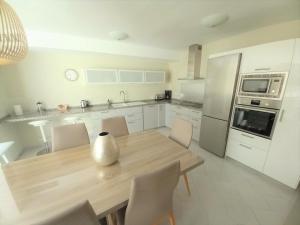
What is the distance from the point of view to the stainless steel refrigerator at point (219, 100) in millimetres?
2102

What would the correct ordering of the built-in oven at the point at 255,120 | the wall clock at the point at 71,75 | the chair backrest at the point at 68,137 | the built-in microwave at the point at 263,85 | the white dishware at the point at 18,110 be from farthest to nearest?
the wall clock at the point at 71,75 < the white dishware at the point at 18,110 < the built-in oven at the point at 255,120 < the built-in microwave at the point at 263,85 < the chair backrest at the point at 68,137

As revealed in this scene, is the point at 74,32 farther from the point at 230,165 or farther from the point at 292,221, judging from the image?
the point at 292,221

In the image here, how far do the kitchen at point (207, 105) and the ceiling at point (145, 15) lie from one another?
18 centimetres

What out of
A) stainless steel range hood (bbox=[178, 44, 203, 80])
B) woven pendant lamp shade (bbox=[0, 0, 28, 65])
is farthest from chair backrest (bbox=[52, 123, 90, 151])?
stainless steel range hood (bbox=[178, 44, 203, 80])

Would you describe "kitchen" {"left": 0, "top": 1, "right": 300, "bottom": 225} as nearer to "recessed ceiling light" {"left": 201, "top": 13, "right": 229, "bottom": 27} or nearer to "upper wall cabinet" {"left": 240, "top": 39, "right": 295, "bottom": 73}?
"upper wall cabinet" {"left": 240, "top": 39, "right": 295, "bottom": 73}

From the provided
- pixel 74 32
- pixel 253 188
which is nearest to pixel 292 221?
pixel 253 188

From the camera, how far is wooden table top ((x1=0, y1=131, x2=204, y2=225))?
0.76 m

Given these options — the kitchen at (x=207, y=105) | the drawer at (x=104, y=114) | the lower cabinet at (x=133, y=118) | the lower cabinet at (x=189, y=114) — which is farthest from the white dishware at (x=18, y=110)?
the lower cabinet at (x=189, y=114)

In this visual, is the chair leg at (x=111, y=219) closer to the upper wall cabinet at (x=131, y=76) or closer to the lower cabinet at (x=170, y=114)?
the lower cabinet at (x=170, y=114)

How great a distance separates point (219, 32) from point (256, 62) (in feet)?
3.18

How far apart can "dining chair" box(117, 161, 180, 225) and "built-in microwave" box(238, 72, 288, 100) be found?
5.77 ft

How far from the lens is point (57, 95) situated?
2973 millimetres

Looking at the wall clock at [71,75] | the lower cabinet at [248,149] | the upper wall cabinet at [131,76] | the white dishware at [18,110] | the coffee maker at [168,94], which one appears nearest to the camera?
the lower cabinet at [248,149]

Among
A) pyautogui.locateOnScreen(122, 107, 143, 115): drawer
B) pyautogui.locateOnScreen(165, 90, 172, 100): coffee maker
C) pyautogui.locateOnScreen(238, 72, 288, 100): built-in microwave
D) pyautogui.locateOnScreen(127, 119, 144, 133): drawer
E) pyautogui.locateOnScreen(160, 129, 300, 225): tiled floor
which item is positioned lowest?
pyautogui.locateOnScreen(160, 129, 300, 225): tiled floor
